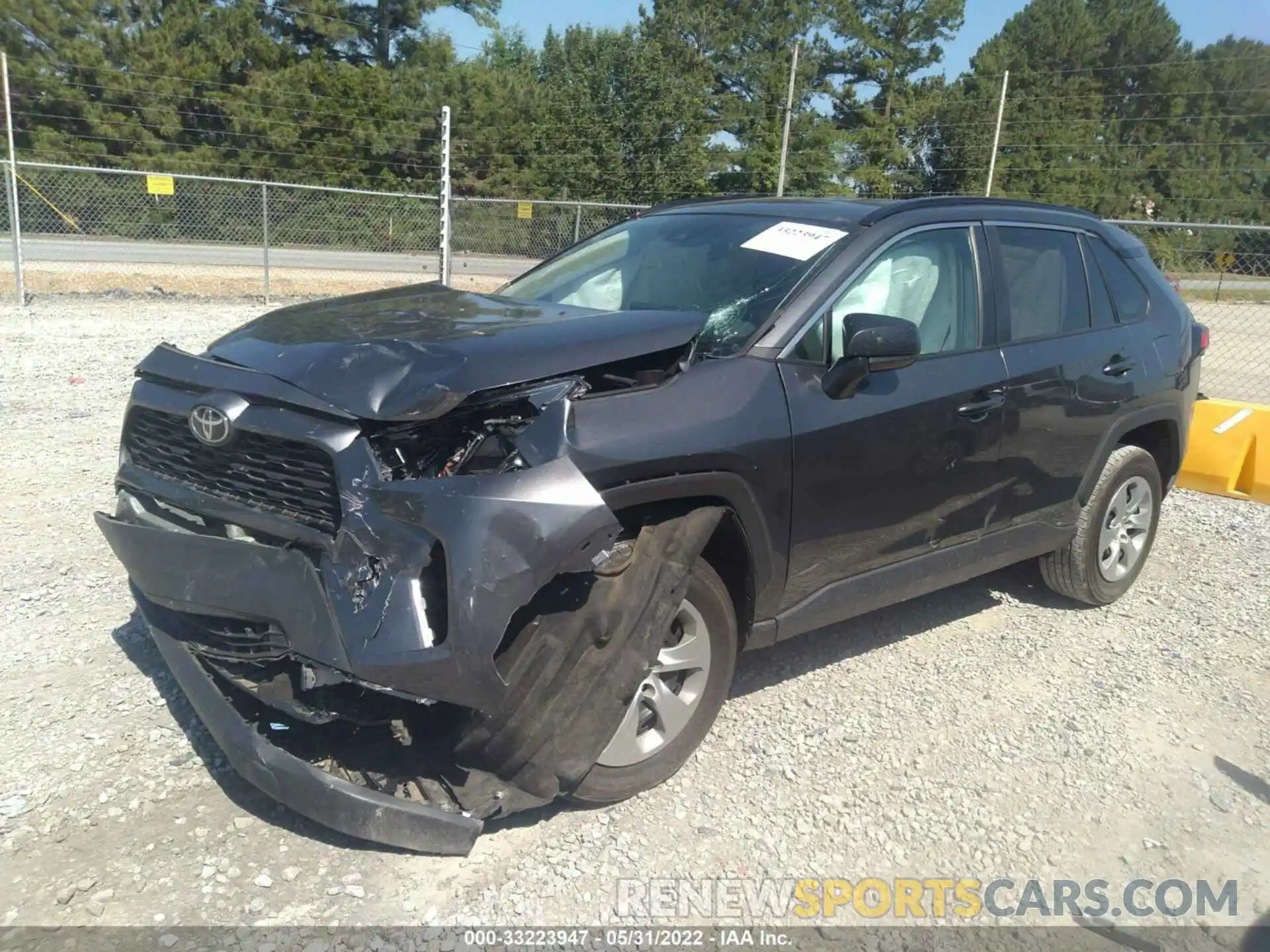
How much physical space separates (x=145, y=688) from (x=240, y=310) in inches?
500

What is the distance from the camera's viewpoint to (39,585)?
180 inches

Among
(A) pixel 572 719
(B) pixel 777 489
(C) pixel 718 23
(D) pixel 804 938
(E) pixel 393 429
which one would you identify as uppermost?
(C) pixel 718 23

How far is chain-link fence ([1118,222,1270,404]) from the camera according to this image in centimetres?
1309

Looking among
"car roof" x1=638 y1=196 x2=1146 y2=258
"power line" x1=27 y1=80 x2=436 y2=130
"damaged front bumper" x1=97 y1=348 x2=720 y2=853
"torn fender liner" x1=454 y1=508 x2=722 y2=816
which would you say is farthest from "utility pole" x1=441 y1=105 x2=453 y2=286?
"power line" x1=27 y1=80 x2=436 y2=130

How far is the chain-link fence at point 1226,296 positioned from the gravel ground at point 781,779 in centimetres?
756

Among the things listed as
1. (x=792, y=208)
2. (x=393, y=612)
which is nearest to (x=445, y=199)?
(x=792, y=208)

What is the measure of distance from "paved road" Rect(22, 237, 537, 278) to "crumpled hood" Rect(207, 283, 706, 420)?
1651 cm

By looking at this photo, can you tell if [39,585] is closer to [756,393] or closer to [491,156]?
[756,393]

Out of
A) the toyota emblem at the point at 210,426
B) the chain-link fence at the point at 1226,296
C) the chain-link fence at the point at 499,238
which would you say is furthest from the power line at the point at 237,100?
the toyota emblem at the point at 210,426

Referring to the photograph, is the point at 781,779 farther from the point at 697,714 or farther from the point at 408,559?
the point at 408,559

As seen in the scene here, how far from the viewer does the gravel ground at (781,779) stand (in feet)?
9.26

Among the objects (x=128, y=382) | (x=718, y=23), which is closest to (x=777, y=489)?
(x=128, y=382)

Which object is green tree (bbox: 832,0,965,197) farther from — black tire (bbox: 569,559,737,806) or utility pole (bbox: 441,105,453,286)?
black tire (bbox: 569,559,737,806)

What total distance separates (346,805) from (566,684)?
65 centimetres
